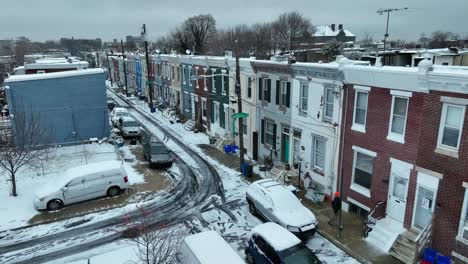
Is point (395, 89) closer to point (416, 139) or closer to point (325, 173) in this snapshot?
point (416, 139)

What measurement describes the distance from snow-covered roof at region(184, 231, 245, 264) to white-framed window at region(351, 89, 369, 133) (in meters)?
9.23

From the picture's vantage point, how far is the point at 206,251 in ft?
36.2

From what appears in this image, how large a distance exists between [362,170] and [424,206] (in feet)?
11.5

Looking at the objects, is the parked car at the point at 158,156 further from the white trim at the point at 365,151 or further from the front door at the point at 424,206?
the front door at the point at 424,206

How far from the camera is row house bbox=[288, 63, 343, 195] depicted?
17.7 metres

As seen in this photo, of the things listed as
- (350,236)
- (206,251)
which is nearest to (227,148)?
(350,236)

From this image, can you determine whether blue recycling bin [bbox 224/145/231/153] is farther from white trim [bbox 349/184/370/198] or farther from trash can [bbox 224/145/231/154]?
white trim [bbox 349/184/370/198]

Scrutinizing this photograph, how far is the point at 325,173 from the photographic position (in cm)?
1883

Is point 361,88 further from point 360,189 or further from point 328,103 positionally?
point 360,189

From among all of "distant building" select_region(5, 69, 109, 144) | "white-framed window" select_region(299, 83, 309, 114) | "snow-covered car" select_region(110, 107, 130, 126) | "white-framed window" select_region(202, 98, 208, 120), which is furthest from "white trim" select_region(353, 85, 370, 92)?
"snow-covered car" select_region(110, 107, 130, 126)

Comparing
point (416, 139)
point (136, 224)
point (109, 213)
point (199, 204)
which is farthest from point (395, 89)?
point (109, 213)

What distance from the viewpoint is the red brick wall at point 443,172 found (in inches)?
486

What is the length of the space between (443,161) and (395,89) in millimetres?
3563

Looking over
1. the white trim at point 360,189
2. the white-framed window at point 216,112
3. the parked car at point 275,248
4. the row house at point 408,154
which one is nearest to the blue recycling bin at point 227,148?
the white-framed window at point 216,112
